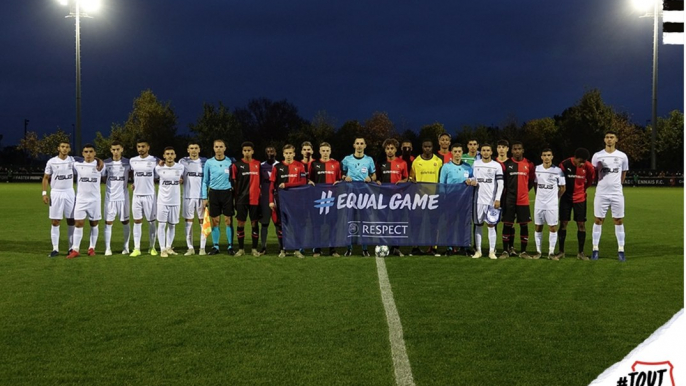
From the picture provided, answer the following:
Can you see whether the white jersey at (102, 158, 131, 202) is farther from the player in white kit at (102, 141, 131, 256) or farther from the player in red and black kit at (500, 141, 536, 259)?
the player in red and black kit at (500, 141, 536, 259)

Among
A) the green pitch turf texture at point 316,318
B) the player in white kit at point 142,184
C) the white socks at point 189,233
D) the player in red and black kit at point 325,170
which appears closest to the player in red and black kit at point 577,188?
the green pitch turf texture at point 316,318

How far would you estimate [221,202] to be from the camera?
37.1ft

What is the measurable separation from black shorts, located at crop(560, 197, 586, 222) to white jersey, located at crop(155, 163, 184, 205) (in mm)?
6701

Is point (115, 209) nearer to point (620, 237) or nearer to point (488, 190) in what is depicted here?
point (488, 190)

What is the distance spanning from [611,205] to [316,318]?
21.4ft

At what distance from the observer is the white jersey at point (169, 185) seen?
37.2 ft

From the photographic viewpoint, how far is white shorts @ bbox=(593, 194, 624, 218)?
34.9 ft

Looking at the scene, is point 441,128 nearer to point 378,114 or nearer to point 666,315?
point 378,114

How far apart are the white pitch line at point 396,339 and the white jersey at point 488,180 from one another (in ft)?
10.5

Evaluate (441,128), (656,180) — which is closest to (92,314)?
(656,180)

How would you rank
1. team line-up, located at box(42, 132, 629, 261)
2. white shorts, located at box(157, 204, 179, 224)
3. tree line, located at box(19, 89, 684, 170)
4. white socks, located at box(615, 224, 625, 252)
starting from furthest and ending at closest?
tree line, located at box(19, 89, 684, 170), white shorts, located at box(157, 204, 179, 224), team line-up, located at box(42, 132, 629, 261), white socks, located at box(615, 224, 625, 252)

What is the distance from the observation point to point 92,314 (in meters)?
6.65

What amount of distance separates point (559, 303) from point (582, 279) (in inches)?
72.3

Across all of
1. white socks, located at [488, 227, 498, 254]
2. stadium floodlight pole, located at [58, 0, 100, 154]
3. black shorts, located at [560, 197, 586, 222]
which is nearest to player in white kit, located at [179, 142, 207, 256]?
white socks, located at [488, 227, 498, 254]
